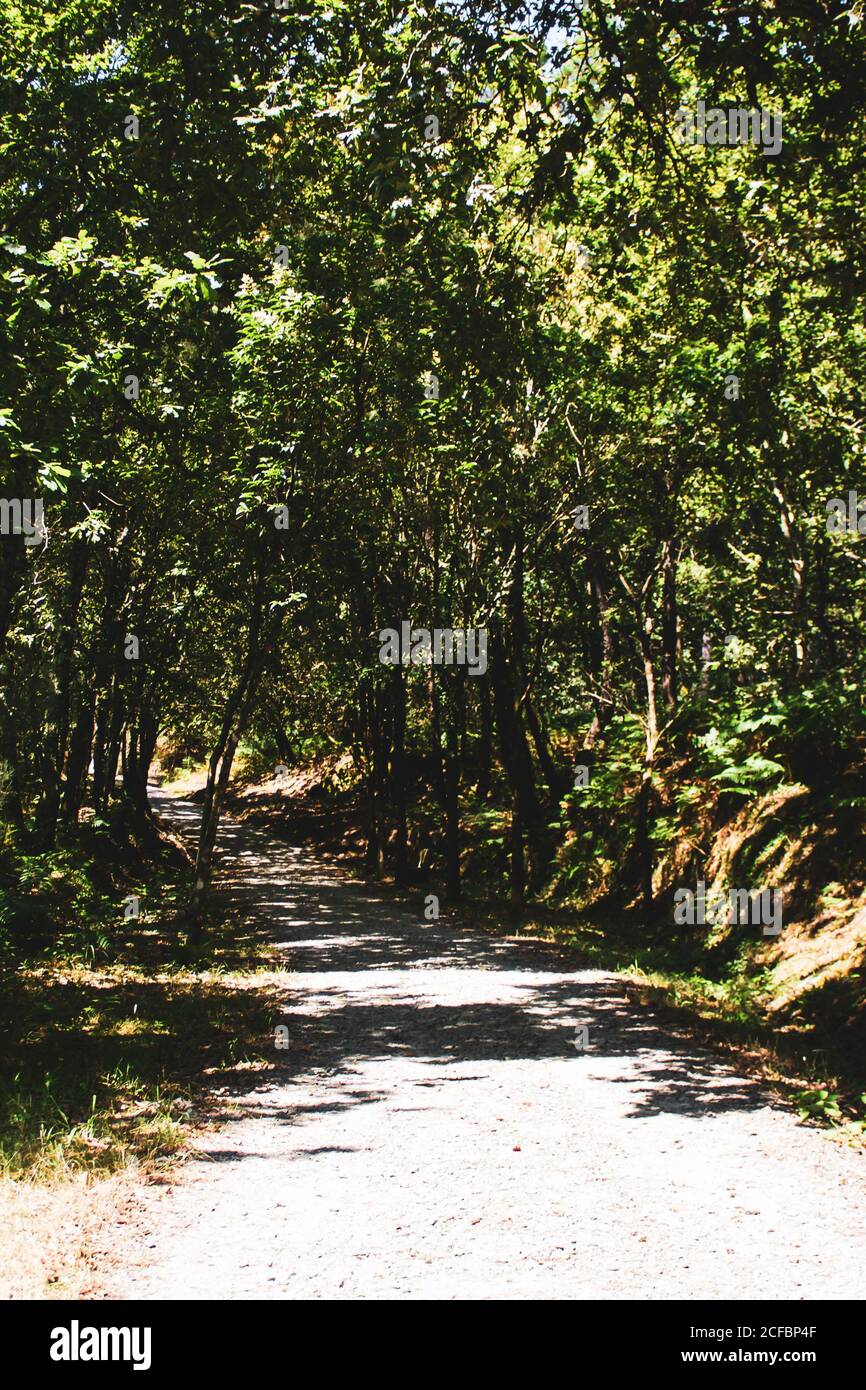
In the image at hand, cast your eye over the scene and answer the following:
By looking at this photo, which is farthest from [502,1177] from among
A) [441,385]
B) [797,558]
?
[797,558]

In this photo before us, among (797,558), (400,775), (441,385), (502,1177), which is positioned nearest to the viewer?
(502,1177)

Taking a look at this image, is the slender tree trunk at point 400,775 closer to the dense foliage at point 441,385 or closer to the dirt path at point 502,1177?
the dense foliage at point 441,385

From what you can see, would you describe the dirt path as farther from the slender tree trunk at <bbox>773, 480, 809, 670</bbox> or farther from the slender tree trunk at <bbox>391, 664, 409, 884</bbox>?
the slender tree trunk at <bbox>391, 664, 409, 884</bbox>

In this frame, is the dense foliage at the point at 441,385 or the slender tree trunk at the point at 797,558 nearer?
the dense foliage at the point at 441,385

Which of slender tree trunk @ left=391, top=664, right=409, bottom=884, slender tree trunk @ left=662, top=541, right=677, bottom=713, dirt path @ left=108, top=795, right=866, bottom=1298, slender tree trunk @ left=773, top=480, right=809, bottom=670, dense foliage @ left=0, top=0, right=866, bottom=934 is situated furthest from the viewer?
slender tree trunk @ left=391, top=664, right=409, bottom=884

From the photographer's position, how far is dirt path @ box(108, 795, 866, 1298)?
4.68 metres

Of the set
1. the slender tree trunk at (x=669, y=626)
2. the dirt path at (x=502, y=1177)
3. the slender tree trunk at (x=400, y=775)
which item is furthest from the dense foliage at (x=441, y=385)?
the dirt path at (x=502, y=1177)

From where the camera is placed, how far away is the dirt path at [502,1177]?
468 centimetres

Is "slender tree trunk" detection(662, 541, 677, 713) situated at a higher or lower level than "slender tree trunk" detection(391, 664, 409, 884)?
higher

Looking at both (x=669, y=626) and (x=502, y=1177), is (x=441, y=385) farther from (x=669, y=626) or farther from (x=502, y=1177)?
(x=502, y=1177)

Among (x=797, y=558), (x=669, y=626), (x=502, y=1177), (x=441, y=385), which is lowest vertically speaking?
(x=502, y=1177)

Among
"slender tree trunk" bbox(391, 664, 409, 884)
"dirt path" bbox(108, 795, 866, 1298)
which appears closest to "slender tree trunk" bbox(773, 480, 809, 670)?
"slender tree trunk" bbox(391, 664, 409, 884)

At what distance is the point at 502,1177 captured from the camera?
611cm

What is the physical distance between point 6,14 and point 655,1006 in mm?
12532
